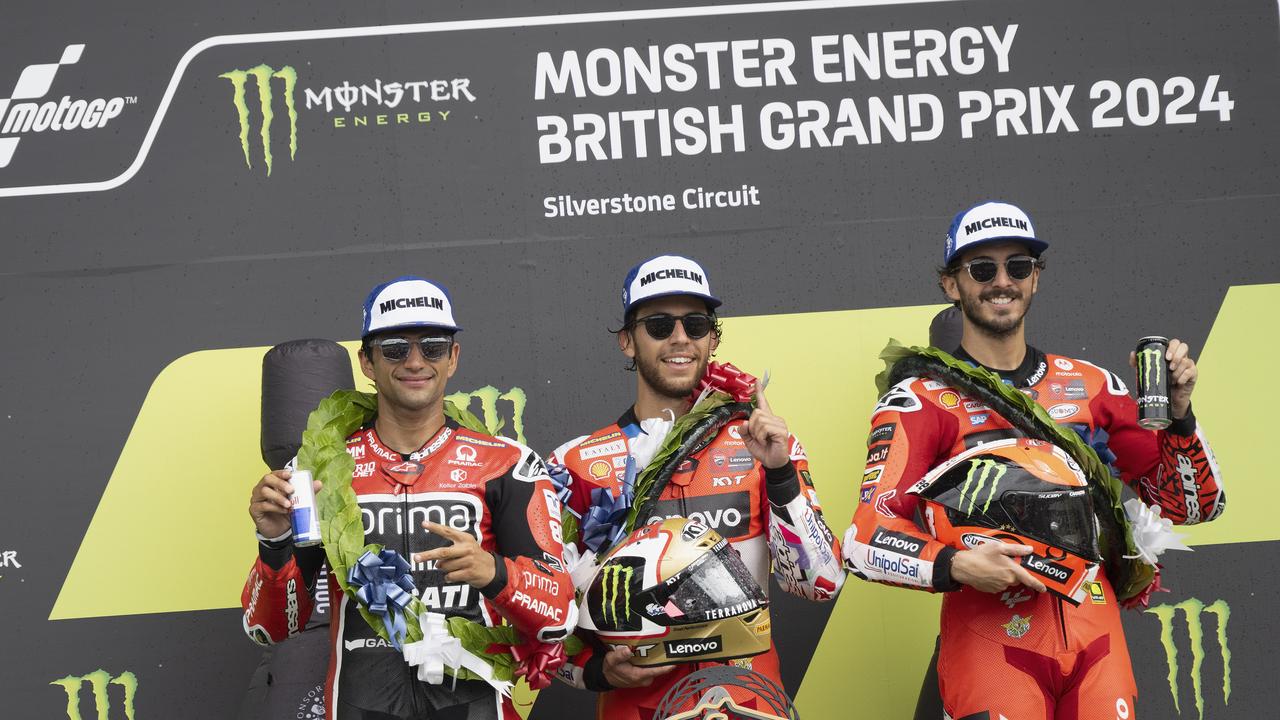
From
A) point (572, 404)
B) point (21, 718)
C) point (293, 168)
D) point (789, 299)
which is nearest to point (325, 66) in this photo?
point (293, 168)

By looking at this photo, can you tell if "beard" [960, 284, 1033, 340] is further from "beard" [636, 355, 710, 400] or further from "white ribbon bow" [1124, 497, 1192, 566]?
"beard" [636, 355, 710, 400]

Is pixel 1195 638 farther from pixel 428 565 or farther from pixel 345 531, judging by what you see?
pixel 345 531

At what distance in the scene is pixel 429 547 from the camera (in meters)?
3.27

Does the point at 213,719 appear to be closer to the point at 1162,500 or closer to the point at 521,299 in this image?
the point at 521,299

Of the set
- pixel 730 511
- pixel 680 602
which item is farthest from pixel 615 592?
pixel 730 511

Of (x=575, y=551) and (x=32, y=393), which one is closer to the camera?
(x=575, y=551)

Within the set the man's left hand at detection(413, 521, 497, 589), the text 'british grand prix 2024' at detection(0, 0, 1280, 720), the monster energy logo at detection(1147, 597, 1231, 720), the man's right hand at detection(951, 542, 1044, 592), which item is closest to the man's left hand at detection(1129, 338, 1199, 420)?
the man's right hand at detection(951, 542, 1044, 592)

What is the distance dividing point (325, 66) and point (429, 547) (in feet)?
7.38

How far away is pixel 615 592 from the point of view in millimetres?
3229

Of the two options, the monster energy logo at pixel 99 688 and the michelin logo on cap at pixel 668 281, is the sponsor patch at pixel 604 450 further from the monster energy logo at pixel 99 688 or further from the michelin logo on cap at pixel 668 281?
the monster energy logo at pixel 99 688

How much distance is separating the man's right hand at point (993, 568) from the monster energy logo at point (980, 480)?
116mm

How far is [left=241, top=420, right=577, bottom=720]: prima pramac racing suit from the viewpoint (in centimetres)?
318

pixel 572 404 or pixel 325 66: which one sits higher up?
pixel 325 66

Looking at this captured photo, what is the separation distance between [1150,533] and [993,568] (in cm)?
55
